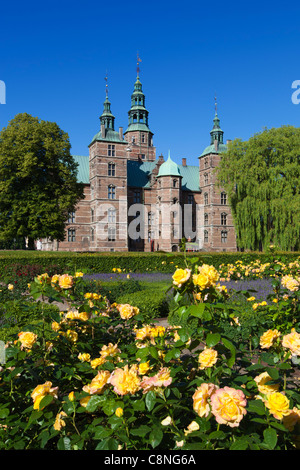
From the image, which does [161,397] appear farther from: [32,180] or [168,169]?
[168,169]

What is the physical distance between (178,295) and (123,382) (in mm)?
640

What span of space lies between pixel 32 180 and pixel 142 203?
18482mm

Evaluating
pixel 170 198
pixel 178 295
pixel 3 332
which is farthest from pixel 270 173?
pixel 178 295

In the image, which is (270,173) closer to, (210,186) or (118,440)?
(210,186)

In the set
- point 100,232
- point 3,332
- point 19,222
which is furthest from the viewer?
point 100,232

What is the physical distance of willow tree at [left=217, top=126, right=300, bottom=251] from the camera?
23.0m

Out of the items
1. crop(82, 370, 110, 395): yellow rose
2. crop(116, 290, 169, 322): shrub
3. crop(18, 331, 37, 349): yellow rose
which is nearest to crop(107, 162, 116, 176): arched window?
crop(116, 290, 169, 322): shrub

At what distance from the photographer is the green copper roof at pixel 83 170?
39688 mm

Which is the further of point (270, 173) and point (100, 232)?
point (100, 232)

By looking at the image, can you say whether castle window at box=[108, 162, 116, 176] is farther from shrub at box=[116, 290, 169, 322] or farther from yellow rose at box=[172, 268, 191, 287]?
yellow rose at box=[172, 268, 191, 287]

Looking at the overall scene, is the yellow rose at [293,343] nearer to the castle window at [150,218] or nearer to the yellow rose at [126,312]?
the yellow rose at [126,312]

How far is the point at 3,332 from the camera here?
18.7 ft

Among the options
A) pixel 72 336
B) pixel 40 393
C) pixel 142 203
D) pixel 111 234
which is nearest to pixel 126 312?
pixel 72 336

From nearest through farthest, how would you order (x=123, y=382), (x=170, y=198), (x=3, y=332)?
(x=123, y=382)
(x=3, y=332)
(x=170, y=198)
